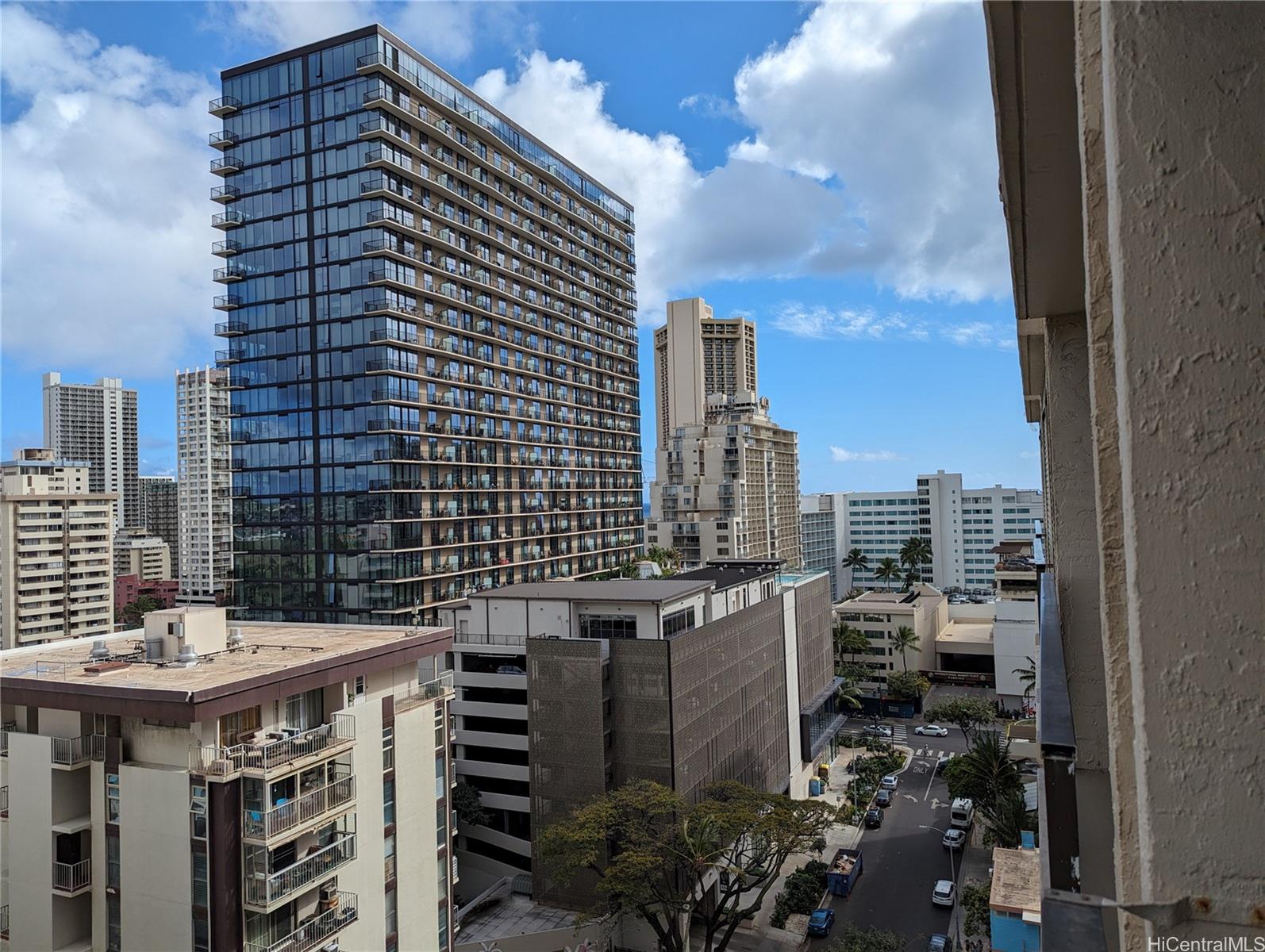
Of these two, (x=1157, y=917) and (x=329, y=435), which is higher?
(x=329, y=435)

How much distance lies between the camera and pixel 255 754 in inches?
533

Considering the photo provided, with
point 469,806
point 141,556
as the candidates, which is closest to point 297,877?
point 469,806

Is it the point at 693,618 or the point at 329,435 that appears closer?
the point at 693,618

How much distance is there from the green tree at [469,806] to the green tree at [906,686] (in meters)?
38.8

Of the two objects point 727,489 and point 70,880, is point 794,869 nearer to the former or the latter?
point 70,880

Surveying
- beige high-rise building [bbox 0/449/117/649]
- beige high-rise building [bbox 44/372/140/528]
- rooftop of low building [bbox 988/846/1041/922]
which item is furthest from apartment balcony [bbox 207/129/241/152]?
beige high-rise building [bbox 44/372/140/528]

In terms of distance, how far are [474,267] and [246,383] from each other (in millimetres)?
13394

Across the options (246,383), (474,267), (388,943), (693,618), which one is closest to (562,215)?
(474,267)

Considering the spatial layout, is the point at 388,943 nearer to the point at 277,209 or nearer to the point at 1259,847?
the point at 1259,847

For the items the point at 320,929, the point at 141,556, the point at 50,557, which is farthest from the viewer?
the point at 141,556

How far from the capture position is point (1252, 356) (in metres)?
1.26

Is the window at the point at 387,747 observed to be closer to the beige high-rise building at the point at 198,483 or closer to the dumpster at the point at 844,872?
the dumpster at the point at 844,872

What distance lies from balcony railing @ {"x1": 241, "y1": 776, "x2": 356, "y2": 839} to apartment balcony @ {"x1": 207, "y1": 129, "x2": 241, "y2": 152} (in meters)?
38.6

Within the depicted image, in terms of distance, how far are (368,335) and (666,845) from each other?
2648 cm
